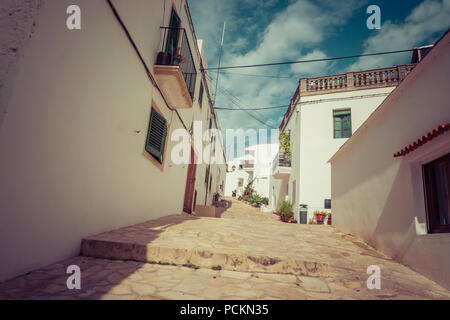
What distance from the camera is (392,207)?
12.8 ft

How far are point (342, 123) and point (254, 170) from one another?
708 inches

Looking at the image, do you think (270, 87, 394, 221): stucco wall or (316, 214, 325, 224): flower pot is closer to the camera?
(316, 214, 325, 224): flower pot

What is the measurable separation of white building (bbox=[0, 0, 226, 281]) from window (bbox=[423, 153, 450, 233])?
4.63 metres

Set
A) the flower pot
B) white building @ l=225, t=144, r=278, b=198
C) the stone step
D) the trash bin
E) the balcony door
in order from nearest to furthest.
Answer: the stone step → the balcony door → the flower pot → the trash bin → white building @ l=225, t=144, r=278, b=198

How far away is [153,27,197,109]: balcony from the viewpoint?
5.09m

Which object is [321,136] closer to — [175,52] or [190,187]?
[190,187]

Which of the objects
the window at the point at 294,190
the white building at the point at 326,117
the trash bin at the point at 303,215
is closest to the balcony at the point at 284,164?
the window at the point at 294,190

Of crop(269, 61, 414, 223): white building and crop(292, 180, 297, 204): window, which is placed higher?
crop(269, 61, 414, 223): white building

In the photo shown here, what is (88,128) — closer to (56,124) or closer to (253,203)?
(56,124)

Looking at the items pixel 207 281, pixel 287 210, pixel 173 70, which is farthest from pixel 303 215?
pixel 207 281

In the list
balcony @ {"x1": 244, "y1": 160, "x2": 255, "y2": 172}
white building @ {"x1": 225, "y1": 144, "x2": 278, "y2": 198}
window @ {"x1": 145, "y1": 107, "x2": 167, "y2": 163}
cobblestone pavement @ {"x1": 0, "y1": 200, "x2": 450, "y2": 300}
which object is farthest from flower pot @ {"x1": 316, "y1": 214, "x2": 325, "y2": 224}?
balcony @ {"x1": 244, "y1": 160, "x2": 255, "y2": 172}

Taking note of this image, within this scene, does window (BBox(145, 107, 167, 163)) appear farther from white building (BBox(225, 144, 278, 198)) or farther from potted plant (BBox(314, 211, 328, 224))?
white building (BBox(225, 144, 278, 198))

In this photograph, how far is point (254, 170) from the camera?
97.3ft
